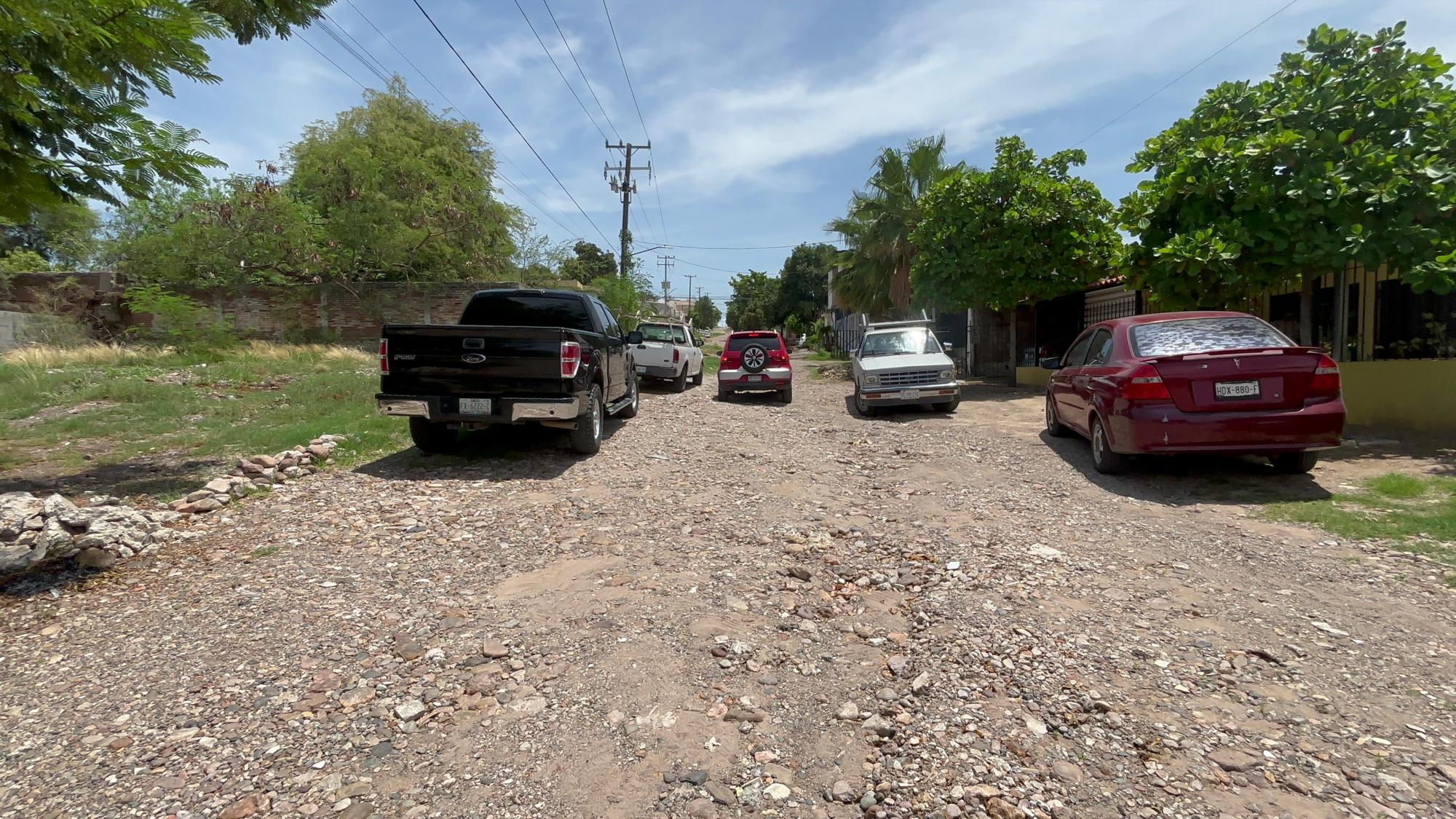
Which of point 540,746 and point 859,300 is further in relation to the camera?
point 859,300

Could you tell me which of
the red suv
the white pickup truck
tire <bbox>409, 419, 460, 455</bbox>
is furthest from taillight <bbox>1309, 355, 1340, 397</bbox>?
the white pickup truck

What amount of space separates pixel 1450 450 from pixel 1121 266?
428cm

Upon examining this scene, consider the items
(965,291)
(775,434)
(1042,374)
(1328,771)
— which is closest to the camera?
(1328,771)

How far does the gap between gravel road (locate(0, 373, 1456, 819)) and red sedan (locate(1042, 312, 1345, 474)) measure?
720mm

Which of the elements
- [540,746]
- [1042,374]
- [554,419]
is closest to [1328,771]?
[540,746]

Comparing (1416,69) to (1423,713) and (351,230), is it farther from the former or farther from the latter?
(351,230)

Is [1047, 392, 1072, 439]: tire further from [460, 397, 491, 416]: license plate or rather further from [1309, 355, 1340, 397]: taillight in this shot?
[460, 397, 491, 416]: license plate

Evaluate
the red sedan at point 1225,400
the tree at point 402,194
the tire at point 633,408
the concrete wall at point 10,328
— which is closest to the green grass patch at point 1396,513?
the red sedan at point 1225,400

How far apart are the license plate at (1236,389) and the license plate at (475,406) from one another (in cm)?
666

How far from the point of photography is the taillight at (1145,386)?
21.7 feet

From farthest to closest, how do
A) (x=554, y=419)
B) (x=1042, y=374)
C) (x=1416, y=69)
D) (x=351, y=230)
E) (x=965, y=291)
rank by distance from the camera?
(x=351, y=230) < (x=1042, y=374) < (x=965, y=291) < (x=1416, y=69) < (x=554, y=419)

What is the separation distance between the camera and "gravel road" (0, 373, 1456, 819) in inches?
102

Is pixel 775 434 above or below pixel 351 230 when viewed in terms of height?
below

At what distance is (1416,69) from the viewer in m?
8.89
